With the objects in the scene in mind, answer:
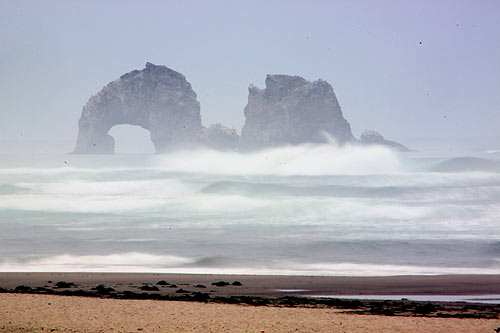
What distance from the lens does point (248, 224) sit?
43594mm

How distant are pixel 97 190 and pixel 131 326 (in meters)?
61.9

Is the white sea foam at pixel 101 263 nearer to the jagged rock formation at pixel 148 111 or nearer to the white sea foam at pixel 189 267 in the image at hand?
the white sea foam at pixel 189 267

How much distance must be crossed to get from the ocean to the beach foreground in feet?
30.6

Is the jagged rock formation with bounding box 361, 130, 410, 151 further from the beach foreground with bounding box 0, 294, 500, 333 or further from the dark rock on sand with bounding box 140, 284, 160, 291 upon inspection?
the beach foreground with bounding box 0, 294, 500, 333

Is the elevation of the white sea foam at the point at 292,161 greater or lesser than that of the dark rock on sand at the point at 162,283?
greater

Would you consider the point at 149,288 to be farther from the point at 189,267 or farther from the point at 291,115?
the point at 291,115

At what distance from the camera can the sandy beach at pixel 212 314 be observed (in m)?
12.0

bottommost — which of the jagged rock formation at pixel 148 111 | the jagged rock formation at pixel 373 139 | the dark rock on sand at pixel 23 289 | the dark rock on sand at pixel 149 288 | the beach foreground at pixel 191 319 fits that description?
the beach foreground at pixel 191 319

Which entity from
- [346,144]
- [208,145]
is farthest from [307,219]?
[208,145]

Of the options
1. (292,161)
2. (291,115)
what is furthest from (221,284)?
(291,115)

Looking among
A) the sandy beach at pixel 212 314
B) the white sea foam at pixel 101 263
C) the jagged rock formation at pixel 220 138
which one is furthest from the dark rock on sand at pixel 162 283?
the jagged rock formation at pixel 220 138

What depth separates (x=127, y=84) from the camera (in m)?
170

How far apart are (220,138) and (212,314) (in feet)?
489

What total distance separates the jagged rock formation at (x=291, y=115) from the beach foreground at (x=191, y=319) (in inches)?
→ 5252
